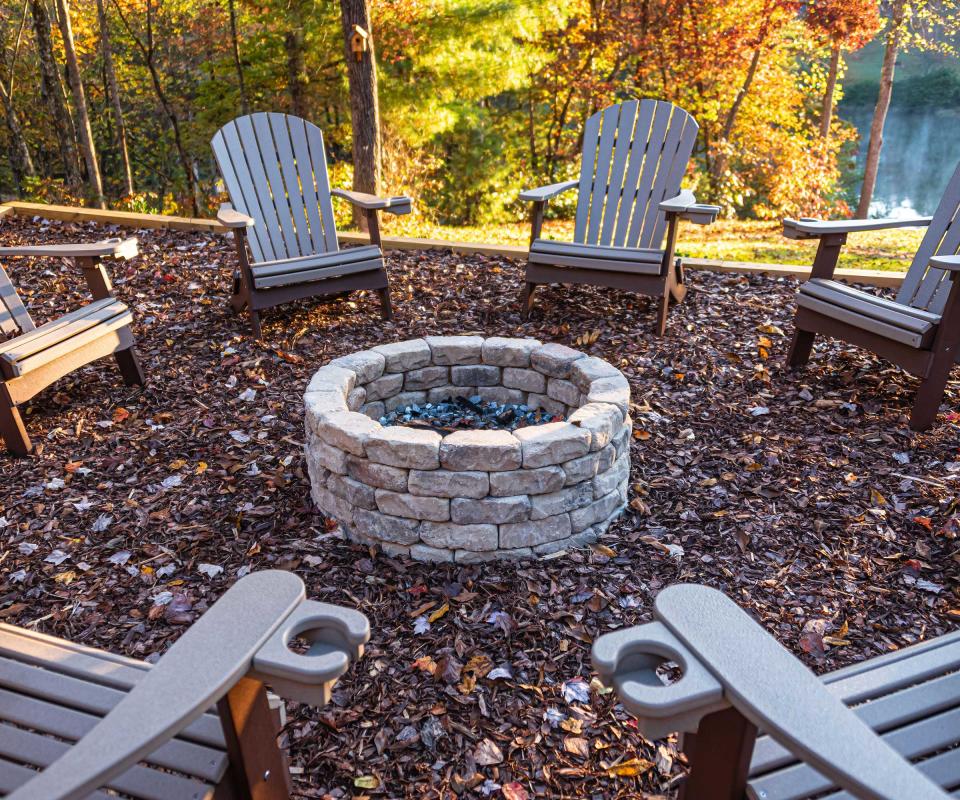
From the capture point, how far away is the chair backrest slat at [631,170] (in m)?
3.90

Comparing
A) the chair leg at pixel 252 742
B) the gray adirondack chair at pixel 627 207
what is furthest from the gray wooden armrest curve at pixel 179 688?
the gray adirondack chair at pixel 627 207

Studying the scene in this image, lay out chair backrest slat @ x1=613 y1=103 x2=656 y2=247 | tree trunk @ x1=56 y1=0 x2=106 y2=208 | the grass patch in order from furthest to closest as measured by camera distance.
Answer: the grass patch, tree trunk @ x1=56 y1=0 x2=106 y2=208, chair backrest slat @ x1=613 y1=103 x2=656 y2=247

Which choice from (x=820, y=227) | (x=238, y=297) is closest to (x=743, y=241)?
(x=820, y=227)

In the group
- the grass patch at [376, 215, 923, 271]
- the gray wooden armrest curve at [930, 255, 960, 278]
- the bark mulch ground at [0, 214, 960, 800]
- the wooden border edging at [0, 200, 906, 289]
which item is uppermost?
the gray wooden armrest curve at [930, 255, 960, 278]

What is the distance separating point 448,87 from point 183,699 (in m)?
7.68

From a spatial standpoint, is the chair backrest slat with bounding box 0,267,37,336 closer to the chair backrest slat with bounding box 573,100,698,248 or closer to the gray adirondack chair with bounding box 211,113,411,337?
the gray adirondack chair with bounding box 211,113,411,337

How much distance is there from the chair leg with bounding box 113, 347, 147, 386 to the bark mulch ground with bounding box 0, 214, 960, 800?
5 centimetres

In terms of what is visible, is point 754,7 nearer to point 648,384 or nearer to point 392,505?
point 648,384

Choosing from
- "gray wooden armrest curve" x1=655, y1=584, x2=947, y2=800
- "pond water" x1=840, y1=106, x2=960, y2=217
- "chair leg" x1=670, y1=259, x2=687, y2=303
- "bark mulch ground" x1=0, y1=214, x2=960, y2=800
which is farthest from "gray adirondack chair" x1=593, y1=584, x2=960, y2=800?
"pond water" x1=840, y1=106, x2=960, y2=217

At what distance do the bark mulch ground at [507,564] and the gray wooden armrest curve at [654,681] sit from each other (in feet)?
2.58

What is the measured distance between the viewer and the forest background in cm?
725

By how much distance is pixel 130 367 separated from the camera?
3301mm

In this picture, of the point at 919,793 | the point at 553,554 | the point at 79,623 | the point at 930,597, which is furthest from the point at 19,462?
the point at 930,597

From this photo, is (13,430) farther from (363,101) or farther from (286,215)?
(363,101)
